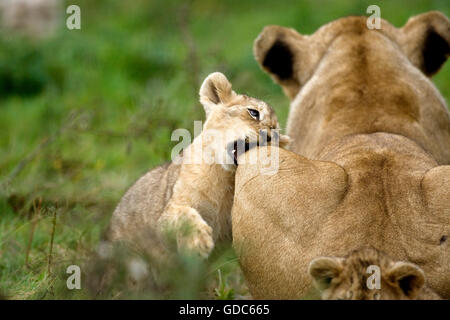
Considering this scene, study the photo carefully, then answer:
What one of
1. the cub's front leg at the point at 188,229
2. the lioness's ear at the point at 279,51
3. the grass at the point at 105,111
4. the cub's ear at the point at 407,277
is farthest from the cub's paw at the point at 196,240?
the lioness's ear at the point at 279,51

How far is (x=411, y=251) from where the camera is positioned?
341 cm

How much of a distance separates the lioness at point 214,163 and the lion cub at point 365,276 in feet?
3.04

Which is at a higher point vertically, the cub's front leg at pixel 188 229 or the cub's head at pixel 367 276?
the cub's front leg at pixel 188 229

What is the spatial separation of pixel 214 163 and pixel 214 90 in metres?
0.39

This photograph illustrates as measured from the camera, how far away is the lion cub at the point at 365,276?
302 centimetres

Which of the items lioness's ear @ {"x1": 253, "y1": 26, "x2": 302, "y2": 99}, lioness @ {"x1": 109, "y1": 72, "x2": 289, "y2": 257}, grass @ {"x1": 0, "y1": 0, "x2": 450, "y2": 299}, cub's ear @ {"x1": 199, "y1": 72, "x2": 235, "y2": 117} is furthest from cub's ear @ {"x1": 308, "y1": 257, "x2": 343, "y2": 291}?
lioness's ear @ {"x1": 253, "y1": 26, "x2": 302, "y2": 99}

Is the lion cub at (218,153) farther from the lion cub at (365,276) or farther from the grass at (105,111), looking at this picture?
the lion cub at (365,276)

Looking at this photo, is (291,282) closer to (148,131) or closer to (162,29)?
(148,131)

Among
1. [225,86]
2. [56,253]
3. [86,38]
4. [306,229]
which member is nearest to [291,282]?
[306,229]

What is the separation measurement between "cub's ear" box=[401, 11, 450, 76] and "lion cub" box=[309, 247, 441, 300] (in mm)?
2559

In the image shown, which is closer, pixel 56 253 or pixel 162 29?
pixel 56 253

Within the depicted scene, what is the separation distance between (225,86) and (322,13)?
300 inches

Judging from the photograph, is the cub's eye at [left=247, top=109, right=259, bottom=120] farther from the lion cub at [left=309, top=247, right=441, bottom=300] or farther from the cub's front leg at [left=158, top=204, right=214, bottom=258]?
the lion cub at [left=309, top=247, right=441, bottom=300]

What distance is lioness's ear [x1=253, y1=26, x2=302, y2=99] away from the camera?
5.44 m
